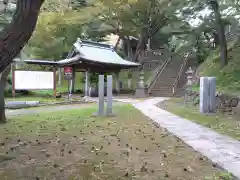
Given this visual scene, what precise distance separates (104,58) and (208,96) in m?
12.2

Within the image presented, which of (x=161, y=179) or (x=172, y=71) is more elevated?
(x=172, y=71)

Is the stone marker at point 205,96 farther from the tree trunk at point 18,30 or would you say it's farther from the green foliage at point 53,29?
the green foliage at point 53,29

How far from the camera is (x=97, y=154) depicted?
4.95 m

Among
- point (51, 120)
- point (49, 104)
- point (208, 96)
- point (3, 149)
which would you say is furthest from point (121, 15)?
point (3, 149)

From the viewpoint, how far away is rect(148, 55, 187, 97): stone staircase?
2133 cm

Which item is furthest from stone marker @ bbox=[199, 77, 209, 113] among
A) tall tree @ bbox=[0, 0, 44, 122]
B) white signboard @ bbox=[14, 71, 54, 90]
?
white signboard @ bbox=[14, 71, 54, 90]

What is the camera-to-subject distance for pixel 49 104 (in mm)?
14484

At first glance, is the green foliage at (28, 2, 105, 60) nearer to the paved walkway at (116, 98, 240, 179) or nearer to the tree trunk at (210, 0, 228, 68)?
the tree trunk at (210, 0, 228, 68)

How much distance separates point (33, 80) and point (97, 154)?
13.5m

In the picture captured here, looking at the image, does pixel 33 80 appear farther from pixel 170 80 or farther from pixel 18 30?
pixel 18 30

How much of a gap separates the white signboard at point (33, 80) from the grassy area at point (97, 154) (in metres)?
9.71

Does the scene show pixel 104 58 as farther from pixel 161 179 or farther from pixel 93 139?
pixel 161 179

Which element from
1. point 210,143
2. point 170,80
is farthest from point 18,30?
point 170,80

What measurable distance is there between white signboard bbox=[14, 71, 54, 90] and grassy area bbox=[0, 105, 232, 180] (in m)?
9.71
